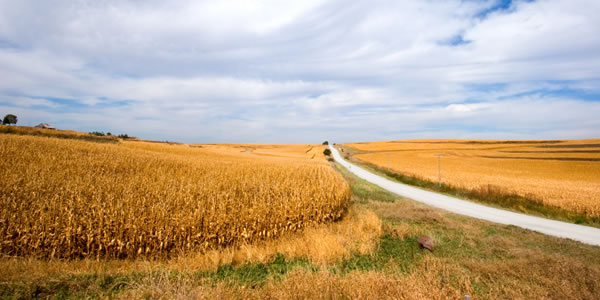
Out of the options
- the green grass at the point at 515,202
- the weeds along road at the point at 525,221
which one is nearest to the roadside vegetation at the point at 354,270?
the weeds along road at the point at 525,221

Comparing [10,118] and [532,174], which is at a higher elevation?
[10,118]

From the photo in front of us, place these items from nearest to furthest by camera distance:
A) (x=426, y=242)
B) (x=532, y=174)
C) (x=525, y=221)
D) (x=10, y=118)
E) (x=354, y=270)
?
1. (x=354, y=270)
2. (x=426, y=242)
3. (x=525, y=221)
4. (x=532, y=174)
5. (x=10, y=118)

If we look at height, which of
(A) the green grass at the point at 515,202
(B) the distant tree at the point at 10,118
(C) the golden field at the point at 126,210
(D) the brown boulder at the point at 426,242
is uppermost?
(B) the distant tree at the point at 10,118

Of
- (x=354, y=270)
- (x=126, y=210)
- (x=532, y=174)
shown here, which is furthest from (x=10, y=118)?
(x=532, y=174)

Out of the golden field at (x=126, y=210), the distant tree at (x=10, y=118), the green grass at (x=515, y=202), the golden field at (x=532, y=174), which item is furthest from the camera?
the distant tree at (x=10, y=118)

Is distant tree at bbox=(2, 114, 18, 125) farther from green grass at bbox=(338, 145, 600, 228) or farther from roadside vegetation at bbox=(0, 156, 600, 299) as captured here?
green grass at bbox=(338, 145, 600, 228)

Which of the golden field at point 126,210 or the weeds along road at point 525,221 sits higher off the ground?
the golden field at point 126,210

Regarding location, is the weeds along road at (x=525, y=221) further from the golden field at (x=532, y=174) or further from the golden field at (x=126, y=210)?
the golden field at (x=126, y=210)

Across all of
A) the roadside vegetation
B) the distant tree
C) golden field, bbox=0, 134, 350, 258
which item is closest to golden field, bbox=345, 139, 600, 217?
the roadside vegetation

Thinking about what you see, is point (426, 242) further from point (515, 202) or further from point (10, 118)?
point (10, 118)

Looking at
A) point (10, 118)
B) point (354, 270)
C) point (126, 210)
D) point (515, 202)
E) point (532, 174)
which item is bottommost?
point (532, 174)

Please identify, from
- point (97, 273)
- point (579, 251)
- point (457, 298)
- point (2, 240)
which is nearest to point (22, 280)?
point (97, 273)

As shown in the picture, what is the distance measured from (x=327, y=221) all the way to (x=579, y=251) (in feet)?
22.6

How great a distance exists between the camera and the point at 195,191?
7.81 m
